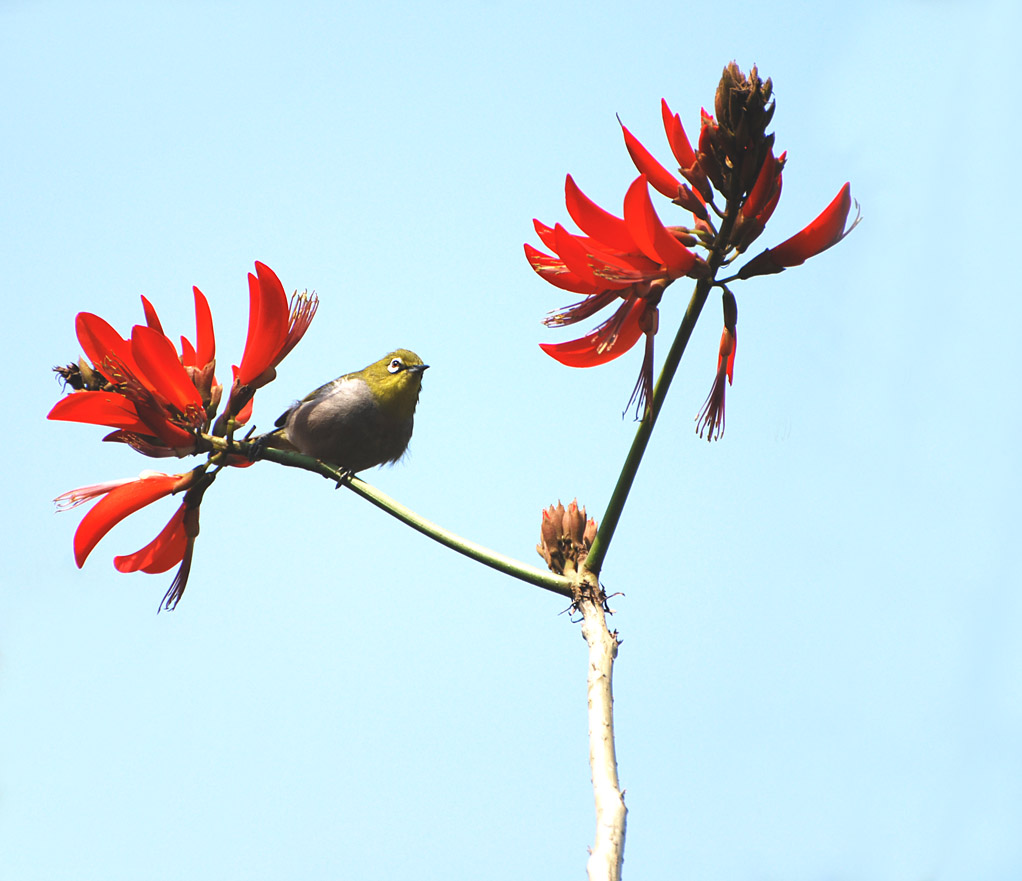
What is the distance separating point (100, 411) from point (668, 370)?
1.21m

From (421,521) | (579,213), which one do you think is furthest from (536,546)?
(579,213)

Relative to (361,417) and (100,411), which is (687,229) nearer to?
(100,411)

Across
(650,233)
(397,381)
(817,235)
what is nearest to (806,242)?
(817,235)

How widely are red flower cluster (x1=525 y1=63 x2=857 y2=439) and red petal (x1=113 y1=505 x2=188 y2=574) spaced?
1.00 meters

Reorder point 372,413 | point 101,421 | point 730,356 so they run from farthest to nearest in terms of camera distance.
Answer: point 372,413
point 101,421
point 730,356

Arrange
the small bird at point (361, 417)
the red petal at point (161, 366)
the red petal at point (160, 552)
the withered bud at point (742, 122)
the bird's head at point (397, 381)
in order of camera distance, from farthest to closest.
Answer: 1. the bird's head at point (397, 381)
2. the small bird at point (361, 417)
3. the red petal at point (160, 552)
4. the red petal at point (161, 366)
5. the withered bud at point (742, 122)

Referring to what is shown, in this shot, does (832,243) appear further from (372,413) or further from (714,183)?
(372,413)

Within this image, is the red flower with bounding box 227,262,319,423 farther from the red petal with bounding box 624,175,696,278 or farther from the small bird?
the small bird

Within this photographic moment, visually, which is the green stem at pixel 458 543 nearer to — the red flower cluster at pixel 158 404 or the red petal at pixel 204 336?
the red flower cluster at pixel 158 404

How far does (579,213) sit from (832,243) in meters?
0.47

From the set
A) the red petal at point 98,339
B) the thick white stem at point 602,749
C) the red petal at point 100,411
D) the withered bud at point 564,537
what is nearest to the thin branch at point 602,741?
the thick white stem at point 602,749

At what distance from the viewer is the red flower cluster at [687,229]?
5.62 feet

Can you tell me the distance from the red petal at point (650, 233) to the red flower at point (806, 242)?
0.42 ft

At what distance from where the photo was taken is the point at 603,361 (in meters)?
1.97
